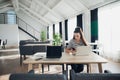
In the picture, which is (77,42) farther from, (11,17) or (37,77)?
(11,17)

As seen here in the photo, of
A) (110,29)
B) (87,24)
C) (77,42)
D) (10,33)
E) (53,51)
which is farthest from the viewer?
(10,33)

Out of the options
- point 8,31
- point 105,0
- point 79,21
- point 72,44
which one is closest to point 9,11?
point 8,31

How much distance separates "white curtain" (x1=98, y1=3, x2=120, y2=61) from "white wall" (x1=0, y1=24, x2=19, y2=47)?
1139 cm

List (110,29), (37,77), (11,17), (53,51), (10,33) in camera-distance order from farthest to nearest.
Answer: (11,17) < (10,33) < (110,29) < (53,51) < (37,77)

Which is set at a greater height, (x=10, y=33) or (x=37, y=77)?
(x=10, y=33)

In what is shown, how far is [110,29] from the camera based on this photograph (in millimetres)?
7406

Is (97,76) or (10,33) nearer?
(97,76)

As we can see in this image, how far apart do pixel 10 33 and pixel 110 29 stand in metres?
12.4

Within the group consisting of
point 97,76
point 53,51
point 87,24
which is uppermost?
point 87,24

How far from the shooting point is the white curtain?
271 inches

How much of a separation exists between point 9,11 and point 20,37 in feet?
9.14

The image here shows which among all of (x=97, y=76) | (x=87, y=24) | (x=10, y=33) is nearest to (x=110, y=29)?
(x=87, y=24)

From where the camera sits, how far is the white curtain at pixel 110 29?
6891 mm

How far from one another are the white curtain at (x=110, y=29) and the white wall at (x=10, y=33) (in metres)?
11.4
